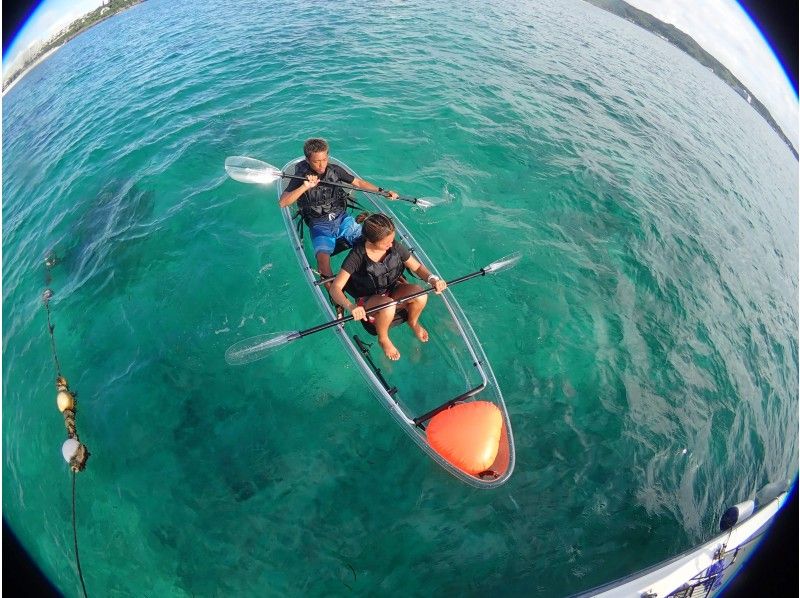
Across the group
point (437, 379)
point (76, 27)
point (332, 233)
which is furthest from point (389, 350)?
point (76, 27)

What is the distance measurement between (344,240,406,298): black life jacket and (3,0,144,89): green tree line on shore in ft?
109

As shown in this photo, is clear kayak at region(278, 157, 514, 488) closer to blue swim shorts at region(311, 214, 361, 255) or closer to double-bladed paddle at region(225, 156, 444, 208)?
blue swim shorts at region(311, 214, 361, 255)

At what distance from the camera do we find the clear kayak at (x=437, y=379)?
4.73 meters

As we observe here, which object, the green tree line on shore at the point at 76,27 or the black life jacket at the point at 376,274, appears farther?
the green tree line on shore at the point at 76,27

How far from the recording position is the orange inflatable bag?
4.53 meters

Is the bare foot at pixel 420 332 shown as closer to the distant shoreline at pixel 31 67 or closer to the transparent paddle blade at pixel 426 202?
the transparent paddle blade at pixel 426 202

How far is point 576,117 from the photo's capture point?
1452 cm

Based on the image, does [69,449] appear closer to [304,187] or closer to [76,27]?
[304,187]

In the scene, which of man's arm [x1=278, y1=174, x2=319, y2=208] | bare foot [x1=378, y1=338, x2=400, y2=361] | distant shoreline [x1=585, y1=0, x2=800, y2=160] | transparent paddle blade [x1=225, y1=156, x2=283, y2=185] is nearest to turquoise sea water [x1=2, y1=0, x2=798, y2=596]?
bare foot [x1=378, y1=338, x2=400, y2=361]

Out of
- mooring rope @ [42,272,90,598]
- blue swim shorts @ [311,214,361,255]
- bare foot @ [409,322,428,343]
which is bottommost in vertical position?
mooring rope @ [42,272,90,598]

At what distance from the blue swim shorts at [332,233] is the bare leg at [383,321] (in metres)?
1.49

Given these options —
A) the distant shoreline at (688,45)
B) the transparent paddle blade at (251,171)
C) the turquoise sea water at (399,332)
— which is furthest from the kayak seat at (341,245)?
the distant shoreline at (688,45)

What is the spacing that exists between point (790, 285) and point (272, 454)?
1383 centimetres

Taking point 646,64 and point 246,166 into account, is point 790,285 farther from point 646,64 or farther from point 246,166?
point 646,64
